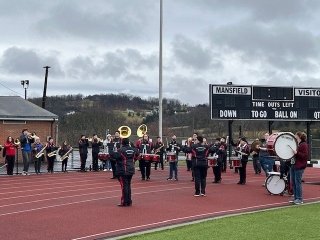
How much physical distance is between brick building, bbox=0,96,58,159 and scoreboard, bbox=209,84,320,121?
11593 mm

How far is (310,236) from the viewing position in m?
10.0

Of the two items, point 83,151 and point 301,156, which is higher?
point 83,151

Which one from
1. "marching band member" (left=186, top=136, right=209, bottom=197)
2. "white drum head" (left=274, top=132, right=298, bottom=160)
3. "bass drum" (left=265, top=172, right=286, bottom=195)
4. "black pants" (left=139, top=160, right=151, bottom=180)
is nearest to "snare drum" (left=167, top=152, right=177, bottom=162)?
"black pants" (left=139, top=160, right=151, bottom=180)

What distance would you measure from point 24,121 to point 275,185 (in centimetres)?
2172

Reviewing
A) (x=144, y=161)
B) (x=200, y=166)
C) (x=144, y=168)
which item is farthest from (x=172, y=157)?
(x=200, y=166)

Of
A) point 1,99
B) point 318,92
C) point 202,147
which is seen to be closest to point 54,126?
point 1,99

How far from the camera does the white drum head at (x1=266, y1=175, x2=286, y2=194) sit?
17578 millimetres

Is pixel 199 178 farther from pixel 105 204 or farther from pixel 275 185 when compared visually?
pixel 105 204

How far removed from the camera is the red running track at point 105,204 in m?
11.5

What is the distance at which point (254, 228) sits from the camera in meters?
11.0

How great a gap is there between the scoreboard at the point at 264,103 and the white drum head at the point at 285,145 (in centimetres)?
1370

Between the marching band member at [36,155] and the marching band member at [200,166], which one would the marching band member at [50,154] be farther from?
the marching band member at [200,166]

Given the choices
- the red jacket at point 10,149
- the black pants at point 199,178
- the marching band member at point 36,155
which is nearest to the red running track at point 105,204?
the black pants at point 199,178

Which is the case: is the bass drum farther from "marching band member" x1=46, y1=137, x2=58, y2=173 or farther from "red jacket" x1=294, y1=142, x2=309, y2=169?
"marching band member" x1=46, y1=137, x2=58, y2=173
